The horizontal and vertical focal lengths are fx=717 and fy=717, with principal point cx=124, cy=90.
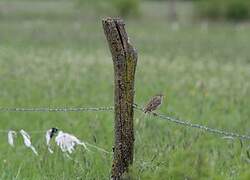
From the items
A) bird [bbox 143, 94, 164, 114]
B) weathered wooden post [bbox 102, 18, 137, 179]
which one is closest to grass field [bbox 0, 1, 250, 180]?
weathered wooden post [bbox 102, 18, 137, 179]

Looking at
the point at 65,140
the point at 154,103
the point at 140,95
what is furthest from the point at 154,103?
the point at 140,95

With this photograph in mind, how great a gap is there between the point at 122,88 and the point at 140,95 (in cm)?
699

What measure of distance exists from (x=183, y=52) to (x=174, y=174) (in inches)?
662

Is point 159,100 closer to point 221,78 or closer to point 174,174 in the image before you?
point 174,174

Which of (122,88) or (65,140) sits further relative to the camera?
(65,140)

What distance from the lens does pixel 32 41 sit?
21938 mm

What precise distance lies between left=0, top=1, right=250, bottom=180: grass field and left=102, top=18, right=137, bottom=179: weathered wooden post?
0.71ft

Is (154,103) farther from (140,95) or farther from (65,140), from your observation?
(140,95)

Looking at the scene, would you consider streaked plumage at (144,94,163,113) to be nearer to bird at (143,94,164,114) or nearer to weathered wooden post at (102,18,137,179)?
bird at (143,94,164,114)

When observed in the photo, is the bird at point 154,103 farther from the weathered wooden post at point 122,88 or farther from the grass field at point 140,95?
the grass field at point 140,95

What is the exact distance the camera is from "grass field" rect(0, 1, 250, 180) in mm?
6461

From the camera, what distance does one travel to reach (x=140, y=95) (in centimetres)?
1229

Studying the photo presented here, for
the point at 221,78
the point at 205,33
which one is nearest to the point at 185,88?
the point at 221,78

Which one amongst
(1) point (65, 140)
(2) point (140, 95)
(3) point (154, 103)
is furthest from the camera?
(2) point (140, 95)
